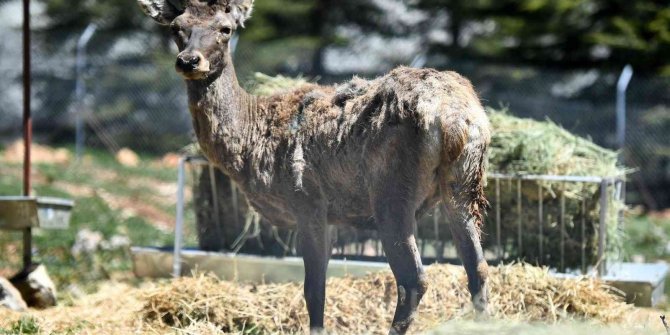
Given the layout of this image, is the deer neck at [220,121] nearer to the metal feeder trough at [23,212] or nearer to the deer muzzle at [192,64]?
the deer muzzle at [192,64]

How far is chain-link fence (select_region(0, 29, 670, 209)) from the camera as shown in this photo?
48.8 feet

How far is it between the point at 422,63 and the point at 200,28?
921cm

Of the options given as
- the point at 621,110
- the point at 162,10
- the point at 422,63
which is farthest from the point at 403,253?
the point at 422,63

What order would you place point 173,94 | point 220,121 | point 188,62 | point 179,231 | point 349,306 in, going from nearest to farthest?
point 188,62 → point 220,121 → point 349,306 → point 179,231 → point 173,94

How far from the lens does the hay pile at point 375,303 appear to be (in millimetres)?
6754

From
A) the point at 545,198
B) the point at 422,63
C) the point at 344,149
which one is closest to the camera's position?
the point at 344,149

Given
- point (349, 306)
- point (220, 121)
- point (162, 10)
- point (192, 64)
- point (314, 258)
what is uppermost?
point (162, 10)

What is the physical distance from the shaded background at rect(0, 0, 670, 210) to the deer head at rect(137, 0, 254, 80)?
331 inches

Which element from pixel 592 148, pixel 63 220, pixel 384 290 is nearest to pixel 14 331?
pixel 63 220

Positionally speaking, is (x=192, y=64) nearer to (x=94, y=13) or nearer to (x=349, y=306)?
(x=349, y=306)

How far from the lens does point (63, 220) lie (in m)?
8.58

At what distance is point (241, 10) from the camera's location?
6613mm

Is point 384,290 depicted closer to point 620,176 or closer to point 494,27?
point 620,176

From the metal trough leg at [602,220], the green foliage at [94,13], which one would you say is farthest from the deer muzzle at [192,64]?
the green foliage at [94,13]
